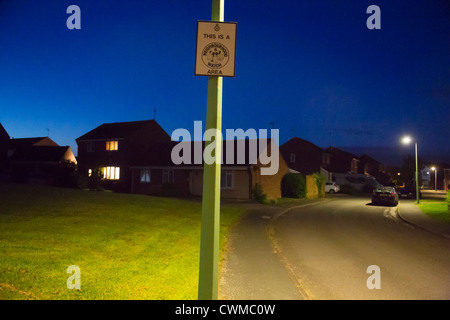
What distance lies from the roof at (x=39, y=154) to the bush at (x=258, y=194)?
2867 centimetres

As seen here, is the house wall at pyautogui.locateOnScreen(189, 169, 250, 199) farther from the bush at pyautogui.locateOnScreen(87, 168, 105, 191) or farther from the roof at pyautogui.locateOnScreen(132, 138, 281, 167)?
the bush at pyautogui.locateOnScreen(87, 168, 105, 191)

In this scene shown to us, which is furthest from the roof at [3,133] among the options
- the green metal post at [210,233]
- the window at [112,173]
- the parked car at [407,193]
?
the parked car at [407,193]

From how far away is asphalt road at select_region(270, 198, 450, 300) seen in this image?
610 cm

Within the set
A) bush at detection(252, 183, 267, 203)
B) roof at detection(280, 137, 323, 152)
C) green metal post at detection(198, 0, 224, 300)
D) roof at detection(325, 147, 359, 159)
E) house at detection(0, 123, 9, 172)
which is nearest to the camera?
green metal post at detection(198, 0, 224, 300)

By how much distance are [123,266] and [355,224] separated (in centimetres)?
1201

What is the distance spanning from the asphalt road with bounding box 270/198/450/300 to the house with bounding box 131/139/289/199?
1353 centimetres

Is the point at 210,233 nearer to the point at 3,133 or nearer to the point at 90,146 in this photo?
the point at 90,146

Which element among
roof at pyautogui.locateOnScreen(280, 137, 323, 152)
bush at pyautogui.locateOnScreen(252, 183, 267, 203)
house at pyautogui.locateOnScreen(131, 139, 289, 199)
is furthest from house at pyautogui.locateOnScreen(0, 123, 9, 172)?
roof at pyautogui.locateOnScreen(280, 137, 323, 152)

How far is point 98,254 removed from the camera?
8195 mm

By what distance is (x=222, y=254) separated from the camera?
8.99 m
